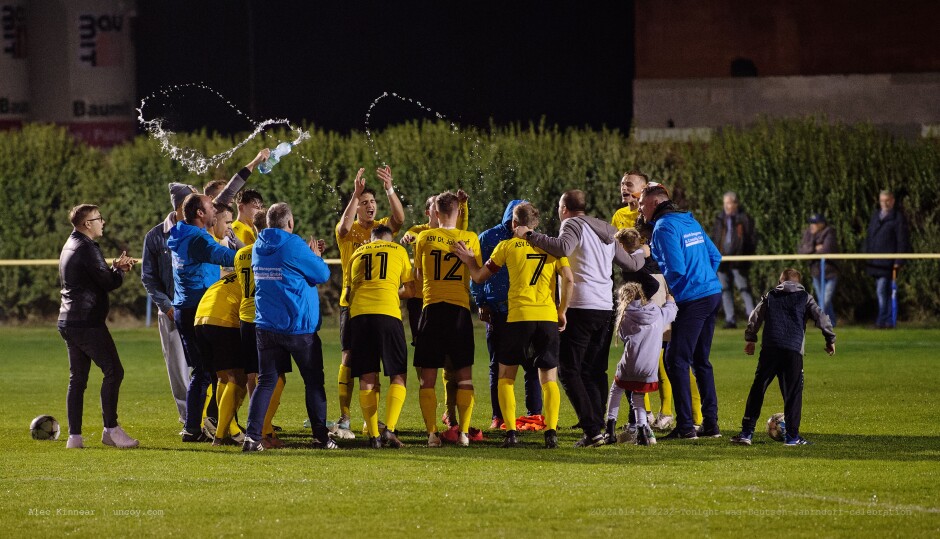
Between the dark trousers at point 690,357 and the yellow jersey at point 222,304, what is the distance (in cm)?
340

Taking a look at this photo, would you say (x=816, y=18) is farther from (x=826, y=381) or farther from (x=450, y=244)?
(x=450, y=244)

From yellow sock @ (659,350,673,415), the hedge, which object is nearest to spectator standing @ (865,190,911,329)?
the hedge

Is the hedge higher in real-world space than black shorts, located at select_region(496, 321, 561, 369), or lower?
higher

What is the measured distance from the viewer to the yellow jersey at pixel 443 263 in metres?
11.2

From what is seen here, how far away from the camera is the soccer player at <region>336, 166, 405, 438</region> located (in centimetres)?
1194

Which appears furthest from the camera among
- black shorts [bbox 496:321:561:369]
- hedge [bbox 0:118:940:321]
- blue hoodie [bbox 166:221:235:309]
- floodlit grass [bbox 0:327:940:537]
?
hedge [bbox 0:118:940:321]

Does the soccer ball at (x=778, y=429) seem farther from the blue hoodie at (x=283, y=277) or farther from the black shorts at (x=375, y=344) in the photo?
the blue hoodie at (x=283, y=277)

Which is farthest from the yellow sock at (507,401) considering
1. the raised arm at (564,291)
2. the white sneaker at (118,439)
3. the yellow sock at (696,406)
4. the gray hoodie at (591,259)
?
the white sneaker at (118,439)

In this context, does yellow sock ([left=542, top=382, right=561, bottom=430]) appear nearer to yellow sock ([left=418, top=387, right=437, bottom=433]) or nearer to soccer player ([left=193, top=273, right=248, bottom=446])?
yellow sock ([left=418, top=387, right=437, bottom=433])

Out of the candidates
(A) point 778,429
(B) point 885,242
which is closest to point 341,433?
(A) point 778,429

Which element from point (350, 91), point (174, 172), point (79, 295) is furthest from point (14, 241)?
point (79, 295)

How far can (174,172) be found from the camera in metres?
26.2

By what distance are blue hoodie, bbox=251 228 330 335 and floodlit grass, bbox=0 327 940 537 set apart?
0.98 meters

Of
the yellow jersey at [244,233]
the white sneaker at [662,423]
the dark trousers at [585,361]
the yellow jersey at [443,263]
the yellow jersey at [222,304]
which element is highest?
the yellow jersey at [244,233]
